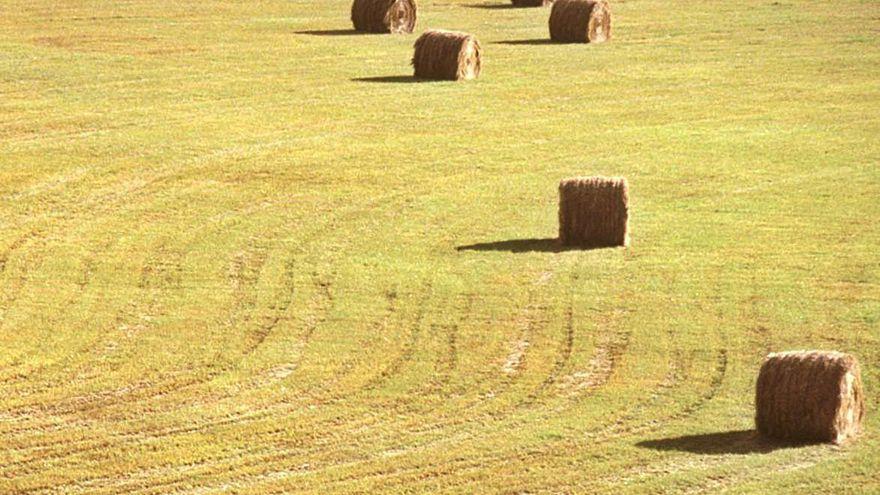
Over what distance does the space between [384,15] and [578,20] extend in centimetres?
501

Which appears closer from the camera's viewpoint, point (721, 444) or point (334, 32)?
point (721, 444)

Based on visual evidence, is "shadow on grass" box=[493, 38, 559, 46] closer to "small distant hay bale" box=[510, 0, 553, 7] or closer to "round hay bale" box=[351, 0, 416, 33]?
"round hay bale" box=[351, 0, 416, 33]

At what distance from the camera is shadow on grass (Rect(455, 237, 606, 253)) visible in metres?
29.2

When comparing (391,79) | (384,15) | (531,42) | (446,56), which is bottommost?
(531,42)

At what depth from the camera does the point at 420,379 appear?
74.7 ft

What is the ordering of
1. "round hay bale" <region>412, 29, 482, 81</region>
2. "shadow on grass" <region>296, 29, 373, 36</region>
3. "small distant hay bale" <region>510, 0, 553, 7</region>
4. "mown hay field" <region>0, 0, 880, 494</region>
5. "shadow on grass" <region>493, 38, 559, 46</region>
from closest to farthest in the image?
1. "mown hay field" <region>0, 0, 880, 494</region>
2. "round hay bale" <region>412, 29, 482, 81</region>
3. "shadow on grass" <region>493, 38, 559, 46</region>
4. "shadow on grass" <region>296, 29, 373, 36</region>
5. "small distant hay bale" <region>510, 0, 553, 7</region>

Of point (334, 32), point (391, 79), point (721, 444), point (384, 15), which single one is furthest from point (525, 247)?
point (334, 32)

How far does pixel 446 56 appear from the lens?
1734 inches

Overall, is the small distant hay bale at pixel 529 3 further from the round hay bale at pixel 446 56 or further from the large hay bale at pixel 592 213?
the large hay bale at pixel 592 213

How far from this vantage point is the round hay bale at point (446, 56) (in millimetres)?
43812

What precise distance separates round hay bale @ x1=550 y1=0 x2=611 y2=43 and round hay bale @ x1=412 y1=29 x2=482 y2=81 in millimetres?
6745

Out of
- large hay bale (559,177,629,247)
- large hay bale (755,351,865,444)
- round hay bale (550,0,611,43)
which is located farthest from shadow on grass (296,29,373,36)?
large hay bale (755,351,865,444)

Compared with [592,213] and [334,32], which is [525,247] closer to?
[592,213]

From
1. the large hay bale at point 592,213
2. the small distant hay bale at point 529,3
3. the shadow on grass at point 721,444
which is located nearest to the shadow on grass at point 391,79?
the large hay bale at point 592,213
